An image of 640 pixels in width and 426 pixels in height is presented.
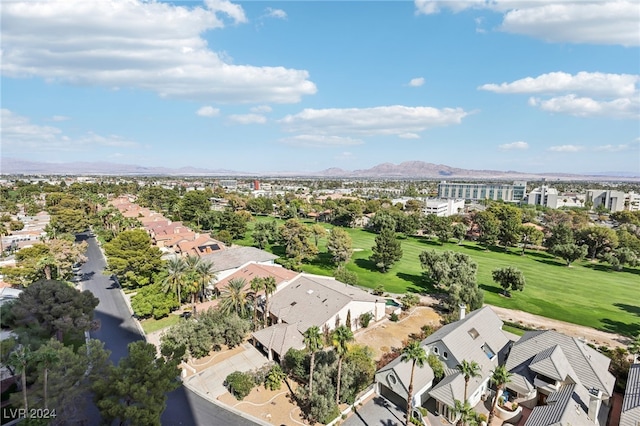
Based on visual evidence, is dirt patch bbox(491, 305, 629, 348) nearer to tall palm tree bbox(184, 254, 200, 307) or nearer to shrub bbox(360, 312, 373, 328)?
shrub bbox(360, 312, 373, 328)

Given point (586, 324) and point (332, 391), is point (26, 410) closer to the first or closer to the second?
point (332, 391)

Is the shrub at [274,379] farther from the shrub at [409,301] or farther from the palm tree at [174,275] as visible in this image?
the shrub at [409,301]

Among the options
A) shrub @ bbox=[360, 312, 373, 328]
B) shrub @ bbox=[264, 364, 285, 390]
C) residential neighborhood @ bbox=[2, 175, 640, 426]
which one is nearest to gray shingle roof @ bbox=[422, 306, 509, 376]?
residential neighborhood @ bbox=[2, 175, 640, 426]

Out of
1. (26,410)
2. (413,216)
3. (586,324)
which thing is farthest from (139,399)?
(413,216)

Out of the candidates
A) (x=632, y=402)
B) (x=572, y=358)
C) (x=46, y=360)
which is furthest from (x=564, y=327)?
(x=46, y=360)

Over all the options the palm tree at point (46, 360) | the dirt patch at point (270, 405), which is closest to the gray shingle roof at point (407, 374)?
the dirt patch at point (270, 405)
